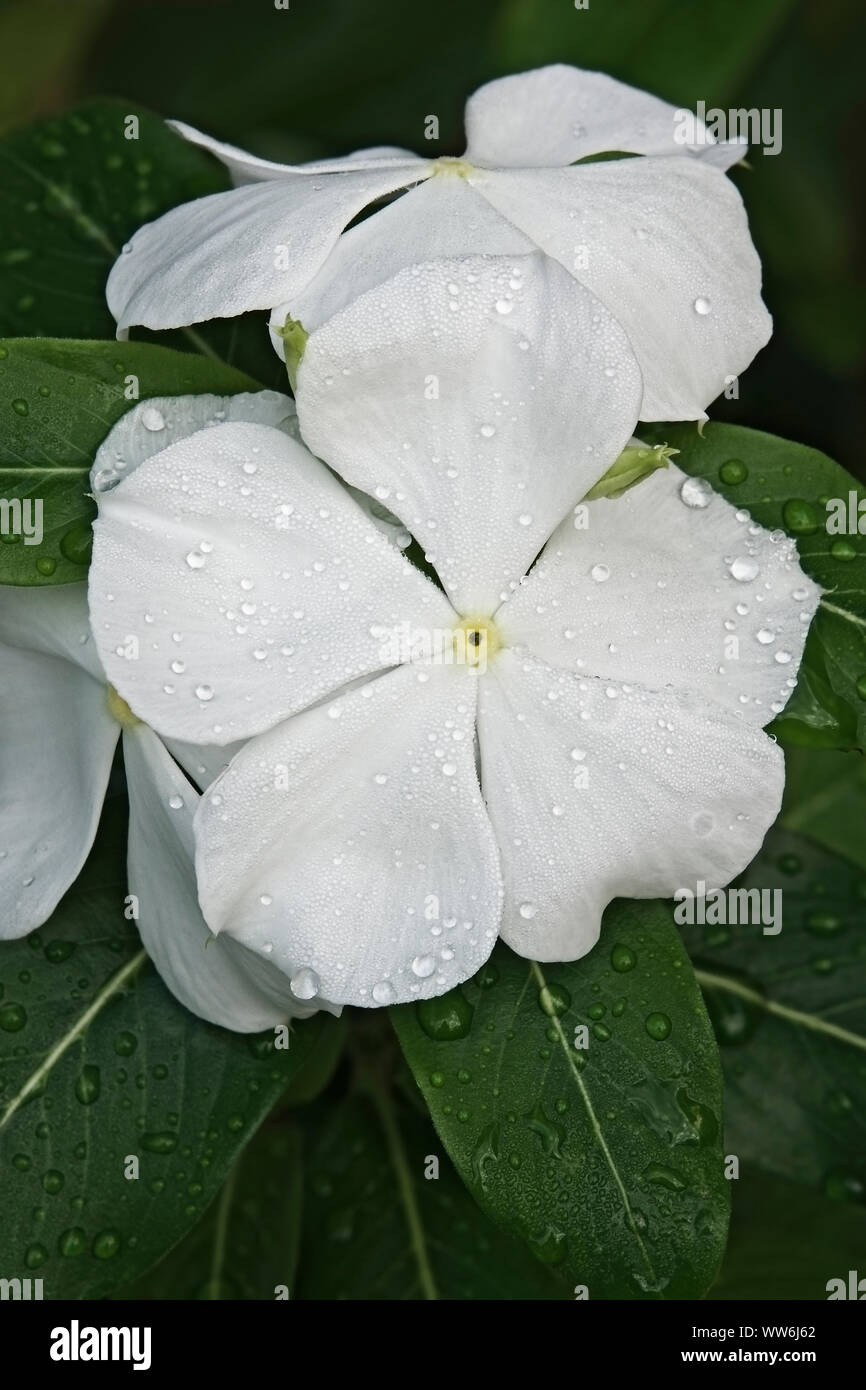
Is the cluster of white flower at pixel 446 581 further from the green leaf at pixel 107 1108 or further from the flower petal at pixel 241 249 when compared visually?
the green leaf at pixel 107 1108

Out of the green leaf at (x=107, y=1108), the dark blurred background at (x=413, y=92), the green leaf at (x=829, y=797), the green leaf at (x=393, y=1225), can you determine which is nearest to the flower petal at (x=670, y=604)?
the green leaf at (x=107, y=1108)

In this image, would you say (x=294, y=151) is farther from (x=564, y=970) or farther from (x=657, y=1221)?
(x=657, y=1221)

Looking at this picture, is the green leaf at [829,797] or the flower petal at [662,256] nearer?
the flower petal at [662,256]

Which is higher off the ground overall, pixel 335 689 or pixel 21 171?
pixel 21 171

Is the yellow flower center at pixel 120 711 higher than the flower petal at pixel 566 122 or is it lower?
lower

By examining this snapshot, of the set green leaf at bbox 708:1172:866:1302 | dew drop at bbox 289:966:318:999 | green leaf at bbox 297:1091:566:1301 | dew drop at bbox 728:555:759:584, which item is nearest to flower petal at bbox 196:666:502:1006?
dew drop at bbox 289:966:318:999
